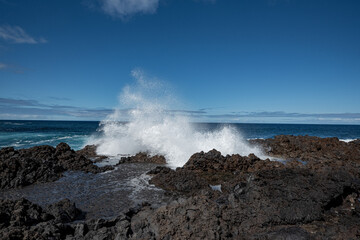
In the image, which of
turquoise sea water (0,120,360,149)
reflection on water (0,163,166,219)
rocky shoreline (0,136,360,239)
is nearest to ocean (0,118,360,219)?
reflection on water (0,163,166,219)

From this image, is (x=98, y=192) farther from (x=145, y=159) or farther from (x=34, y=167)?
(x=145, y=159)

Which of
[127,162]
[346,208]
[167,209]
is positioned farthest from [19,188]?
[346,208]

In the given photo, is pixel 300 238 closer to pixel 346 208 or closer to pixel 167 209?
pixel 167 209

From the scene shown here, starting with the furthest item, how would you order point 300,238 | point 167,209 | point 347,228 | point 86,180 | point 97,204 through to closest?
point 86,180
point 97,204
point 167,209
point 347,228
point 300,238

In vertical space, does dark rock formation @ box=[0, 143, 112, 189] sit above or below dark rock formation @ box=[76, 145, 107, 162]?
above

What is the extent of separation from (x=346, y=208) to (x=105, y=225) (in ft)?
17.3

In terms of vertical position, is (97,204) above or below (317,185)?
below

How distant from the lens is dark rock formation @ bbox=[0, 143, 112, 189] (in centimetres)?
849

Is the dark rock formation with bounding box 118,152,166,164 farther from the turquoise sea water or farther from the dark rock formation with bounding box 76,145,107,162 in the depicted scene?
the turquoise sea water

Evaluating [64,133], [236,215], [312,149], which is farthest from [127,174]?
[64,133]

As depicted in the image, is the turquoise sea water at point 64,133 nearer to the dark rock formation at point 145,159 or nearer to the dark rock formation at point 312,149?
the dark rock formation at point 145,159

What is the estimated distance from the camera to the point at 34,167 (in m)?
9.32

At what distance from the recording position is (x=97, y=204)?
652 cm

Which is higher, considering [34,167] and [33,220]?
[34,167]
